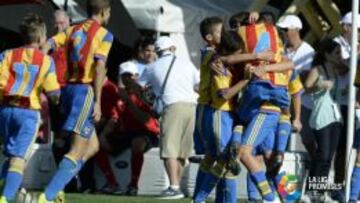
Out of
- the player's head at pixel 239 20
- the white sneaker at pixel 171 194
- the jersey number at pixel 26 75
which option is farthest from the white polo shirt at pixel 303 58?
the jersey number at pixel 26 75

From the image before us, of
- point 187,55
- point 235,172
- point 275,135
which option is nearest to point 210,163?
point 235,172

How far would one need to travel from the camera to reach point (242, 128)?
12.2 meters

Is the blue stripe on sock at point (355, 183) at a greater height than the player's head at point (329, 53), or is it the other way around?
the player's head at point (329, 53)

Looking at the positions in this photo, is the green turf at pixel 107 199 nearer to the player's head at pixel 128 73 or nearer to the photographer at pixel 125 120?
the photographer at pixel 125 120

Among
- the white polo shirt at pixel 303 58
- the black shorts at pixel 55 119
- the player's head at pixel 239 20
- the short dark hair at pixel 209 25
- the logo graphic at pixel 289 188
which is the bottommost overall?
the logo graphic at pixel 289 188

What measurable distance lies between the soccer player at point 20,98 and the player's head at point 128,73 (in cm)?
363

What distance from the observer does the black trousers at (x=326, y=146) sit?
1426 cm

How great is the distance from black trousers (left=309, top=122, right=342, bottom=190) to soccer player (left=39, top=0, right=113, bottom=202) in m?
2.95

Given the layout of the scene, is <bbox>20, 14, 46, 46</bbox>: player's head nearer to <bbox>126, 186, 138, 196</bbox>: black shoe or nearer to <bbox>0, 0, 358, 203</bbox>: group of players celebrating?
<bbox>0, 0, 358, 203</bbox>: group of players celebrating

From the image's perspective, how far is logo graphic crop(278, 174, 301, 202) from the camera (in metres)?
13.4

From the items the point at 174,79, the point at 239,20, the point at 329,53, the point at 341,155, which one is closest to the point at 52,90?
the point at 239,20

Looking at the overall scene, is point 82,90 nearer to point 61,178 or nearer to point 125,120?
point 61,178

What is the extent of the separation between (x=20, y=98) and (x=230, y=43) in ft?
6.22

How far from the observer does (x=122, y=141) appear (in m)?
15.4
